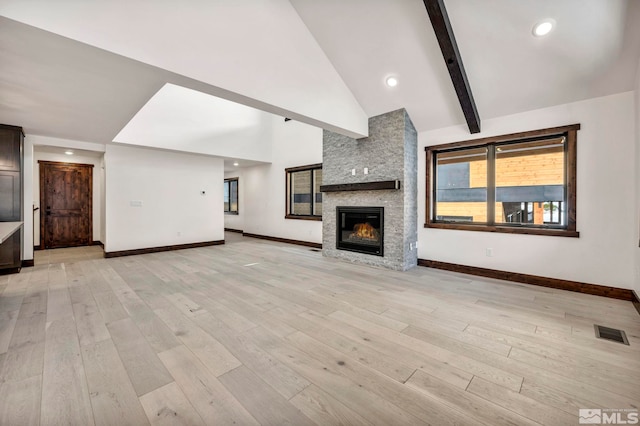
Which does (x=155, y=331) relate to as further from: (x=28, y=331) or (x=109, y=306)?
(x=28, y=331)

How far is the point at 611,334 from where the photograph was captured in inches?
98.1

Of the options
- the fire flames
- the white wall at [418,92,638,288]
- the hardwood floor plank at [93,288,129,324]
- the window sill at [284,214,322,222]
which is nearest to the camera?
the hardwood floor plank at [93,288,129,324]

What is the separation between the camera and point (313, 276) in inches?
171

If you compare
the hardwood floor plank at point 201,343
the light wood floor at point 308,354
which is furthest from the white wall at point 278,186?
the hardwood floor plank at point 201,343

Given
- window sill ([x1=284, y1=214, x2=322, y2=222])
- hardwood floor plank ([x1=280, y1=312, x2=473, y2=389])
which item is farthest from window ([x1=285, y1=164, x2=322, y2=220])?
hardwood floor plank ([x1=280, y1=312, x2=473, y2=389])

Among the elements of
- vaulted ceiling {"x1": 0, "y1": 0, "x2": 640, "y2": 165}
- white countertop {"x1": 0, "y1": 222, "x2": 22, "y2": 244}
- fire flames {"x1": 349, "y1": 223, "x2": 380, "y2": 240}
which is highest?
vaulted ceiling {"x1": 0, "y1": 0, "x2": 640, "y2": 165}

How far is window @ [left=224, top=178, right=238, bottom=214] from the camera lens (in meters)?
10.3

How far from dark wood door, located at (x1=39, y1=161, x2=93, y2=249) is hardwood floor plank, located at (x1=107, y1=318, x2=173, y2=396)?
6461 mm

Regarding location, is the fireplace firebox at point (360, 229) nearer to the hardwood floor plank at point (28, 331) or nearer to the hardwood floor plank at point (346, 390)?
the hardwood floor plank at point (346, 390)

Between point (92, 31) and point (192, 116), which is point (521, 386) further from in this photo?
point (192, 116)

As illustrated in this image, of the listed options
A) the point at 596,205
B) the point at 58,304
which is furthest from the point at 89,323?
the point at 596,205

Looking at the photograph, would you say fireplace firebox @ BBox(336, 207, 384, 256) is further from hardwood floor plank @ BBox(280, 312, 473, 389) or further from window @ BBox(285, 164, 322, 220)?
hardwood floor plank @ BBox(280, 312, 473, 389)

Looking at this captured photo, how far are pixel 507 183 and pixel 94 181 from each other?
9857 mm

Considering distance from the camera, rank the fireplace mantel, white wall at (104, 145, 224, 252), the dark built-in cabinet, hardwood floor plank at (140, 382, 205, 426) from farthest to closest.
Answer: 1. white wall at (104, 145, 224, 252)
2. the fireplace mantel
3. the dark built-in cabinet
4. hardwood floor plank at (140, 382, 205, 426)
